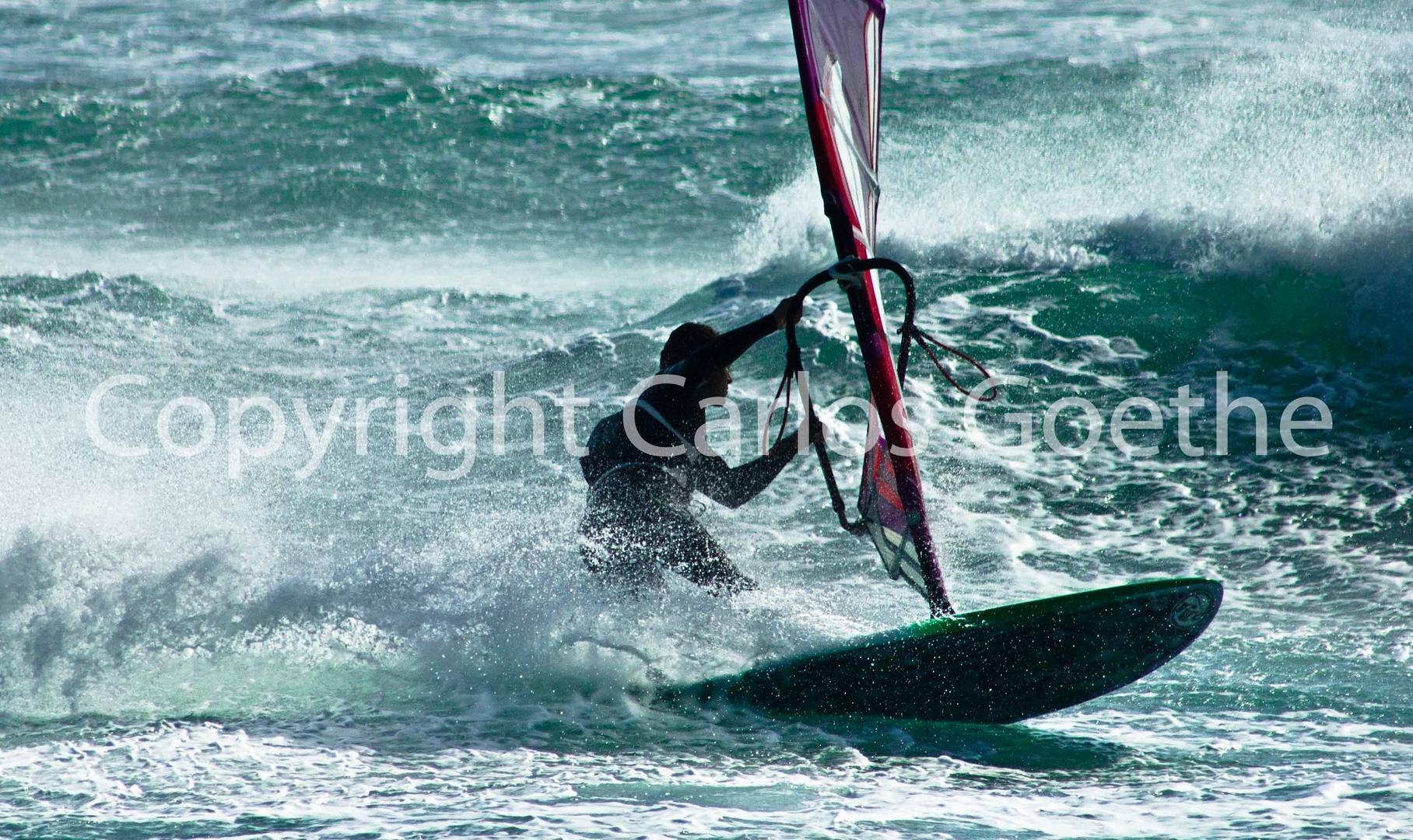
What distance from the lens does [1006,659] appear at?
→ 13.2 feet

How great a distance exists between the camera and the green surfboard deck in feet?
13.2

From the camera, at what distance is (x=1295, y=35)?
1711 cm

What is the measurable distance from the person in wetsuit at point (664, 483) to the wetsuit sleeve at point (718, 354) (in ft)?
0.17

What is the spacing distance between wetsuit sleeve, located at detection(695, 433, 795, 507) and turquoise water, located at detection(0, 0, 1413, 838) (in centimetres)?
40

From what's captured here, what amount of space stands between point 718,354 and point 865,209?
37.9 inches

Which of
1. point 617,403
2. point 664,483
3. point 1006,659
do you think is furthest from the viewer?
point 617,403

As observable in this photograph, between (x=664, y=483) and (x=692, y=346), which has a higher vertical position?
(x=692, y=346)

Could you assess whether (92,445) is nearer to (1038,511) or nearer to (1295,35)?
(1038,511)

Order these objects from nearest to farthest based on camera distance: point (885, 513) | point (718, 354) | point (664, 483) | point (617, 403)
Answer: point (718, 354) < point (885, 513) < point (664, 483) < point (617, 403)

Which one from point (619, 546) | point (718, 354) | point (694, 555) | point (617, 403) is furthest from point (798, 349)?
point (617, 403)

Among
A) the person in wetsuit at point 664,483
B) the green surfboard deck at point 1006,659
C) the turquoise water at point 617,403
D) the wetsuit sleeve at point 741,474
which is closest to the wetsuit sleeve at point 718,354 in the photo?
the person in wetsuit at point 664,483

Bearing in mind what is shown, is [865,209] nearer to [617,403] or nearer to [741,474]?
[741,474]

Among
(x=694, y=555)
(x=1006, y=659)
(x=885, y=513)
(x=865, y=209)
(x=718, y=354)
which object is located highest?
(x=865, y=209)

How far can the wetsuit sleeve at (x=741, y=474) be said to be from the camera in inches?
171
